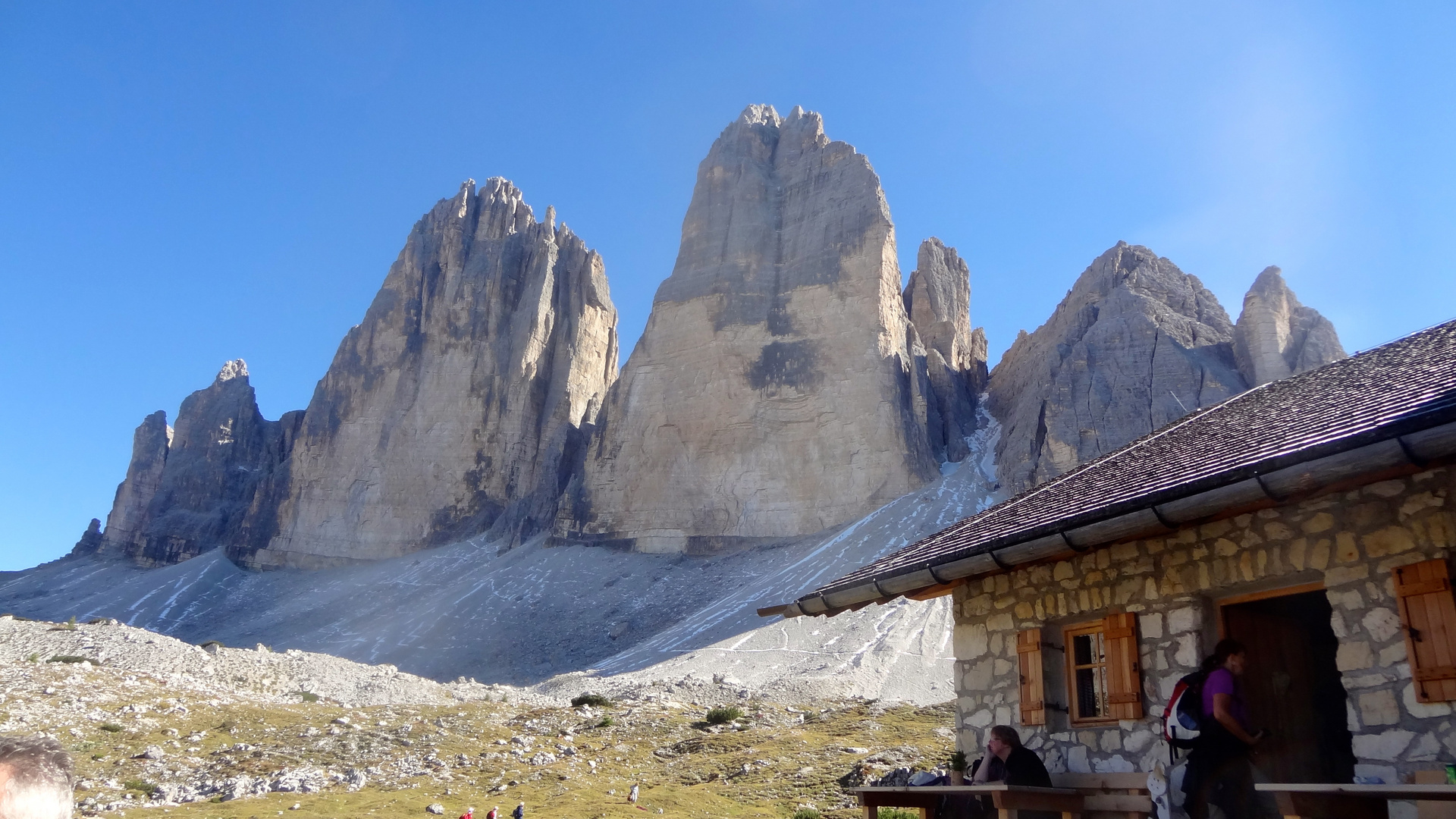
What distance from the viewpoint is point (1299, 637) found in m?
7.11

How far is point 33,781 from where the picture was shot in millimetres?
2117

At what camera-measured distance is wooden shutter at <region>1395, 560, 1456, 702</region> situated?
5098 millimetres

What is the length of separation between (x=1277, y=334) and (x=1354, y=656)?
53956 mm

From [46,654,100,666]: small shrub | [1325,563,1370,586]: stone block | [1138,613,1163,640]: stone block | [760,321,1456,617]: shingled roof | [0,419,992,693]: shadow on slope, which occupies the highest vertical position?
[0,419,992,693]: shadow on slope

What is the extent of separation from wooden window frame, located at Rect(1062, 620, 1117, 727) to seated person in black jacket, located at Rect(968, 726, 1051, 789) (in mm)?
477

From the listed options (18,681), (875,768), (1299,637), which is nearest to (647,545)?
(18,681)

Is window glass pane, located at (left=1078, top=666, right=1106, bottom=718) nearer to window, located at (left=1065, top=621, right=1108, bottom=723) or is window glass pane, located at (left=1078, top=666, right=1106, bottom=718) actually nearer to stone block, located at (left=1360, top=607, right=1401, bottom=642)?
window, located at (left=1065, top=621, right=1108, bottom=723)

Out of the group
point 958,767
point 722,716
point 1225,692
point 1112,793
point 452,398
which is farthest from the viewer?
point 452,398

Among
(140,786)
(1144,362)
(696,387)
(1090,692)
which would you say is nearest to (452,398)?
(696,387)

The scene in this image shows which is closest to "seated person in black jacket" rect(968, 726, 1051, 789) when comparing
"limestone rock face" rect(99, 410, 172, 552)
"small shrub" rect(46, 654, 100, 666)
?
"small shrub" rect(46, 654, 100, 666)

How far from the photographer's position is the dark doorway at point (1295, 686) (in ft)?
21.7

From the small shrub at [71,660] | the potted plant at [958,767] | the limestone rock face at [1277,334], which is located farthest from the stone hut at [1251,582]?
the limestone rock face at [1277,334]

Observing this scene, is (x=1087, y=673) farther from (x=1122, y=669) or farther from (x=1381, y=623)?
(x=1381, y=623)

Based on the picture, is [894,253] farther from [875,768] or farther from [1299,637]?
[1299,637]
